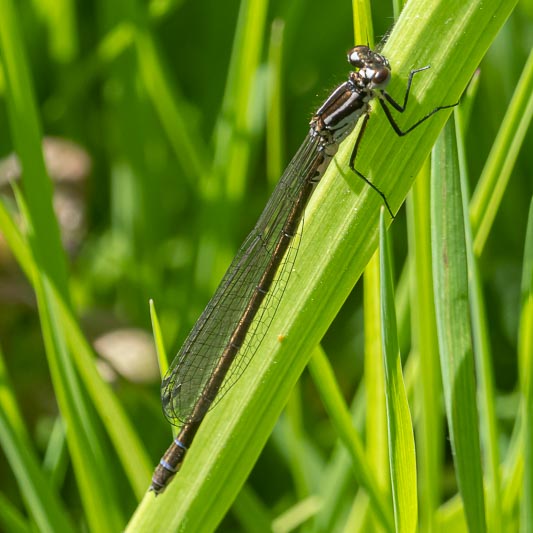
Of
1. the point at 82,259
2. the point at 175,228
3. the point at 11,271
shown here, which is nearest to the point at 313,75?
the point at 175,228

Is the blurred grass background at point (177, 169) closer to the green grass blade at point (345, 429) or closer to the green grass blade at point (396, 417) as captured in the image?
the green grass blade at point (345, 429)

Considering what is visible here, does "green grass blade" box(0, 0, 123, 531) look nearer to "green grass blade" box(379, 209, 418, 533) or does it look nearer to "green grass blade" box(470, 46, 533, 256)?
"green grass blade" box(379, 209, 418, 533)

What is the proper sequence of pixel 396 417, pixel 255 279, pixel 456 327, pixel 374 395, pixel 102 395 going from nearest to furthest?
pixel 396 417 < pixel 456 327 < pixel 102 395 < pixel 374 395 < pixel 255 279

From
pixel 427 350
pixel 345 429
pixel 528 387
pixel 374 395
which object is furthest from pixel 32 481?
pixel 528 387

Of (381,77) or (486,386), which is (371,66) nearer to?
(381,77)

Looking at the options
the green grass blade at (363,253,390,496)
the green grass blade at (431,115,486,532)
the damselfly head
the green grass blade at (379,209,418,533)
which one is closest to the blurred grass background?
the green grass blade at (363,253,390,496)

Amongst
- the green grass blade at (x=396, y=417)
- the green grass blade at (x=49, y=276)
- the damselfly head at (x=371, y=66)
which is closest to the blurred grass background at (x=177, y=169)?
the green grass blade at (x=49, y=276)
